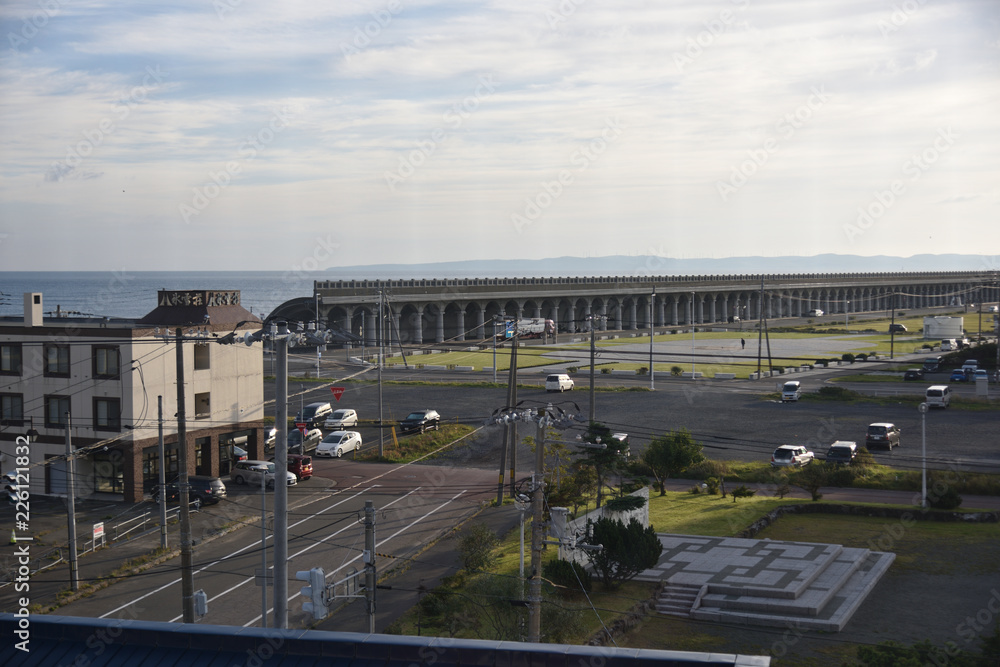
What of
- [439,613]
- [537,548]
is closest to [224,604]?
[439,613]

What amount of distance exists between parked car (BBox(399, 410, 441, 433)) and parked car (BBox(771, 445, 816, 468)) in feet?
58.9

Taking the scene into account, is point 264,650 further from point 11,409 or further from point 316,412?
point 316,412

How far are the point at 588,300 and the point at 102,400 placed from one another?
92.9 metres

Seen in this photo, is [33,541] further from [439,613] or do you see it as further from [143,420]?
[439,613]

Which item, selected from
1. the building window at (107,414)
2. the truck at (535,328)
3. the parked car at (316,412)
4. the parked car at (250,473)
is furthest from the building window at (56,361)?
the truck at (535,328)

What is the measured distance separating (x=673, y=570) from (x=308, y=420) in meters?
28.4

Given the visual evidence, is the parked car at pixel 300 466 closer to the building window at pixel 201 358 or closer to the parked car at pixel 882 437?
the building window at pixel 201 358

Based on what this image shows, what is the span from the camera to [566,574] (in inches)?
888

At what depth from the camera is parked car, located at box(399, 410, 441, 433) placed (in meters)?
45.3

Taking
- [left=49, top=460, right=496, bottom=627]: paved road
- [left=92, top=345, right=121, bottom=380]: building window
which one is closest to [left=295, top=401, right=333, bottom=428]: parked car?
[left=49, top=460, right=496, bottom=627]: paved road

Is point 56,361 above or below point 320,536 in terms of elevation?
above

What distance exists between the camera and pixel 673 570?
2417 centimetres

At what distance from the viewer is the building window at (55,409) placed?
3471 centimetres

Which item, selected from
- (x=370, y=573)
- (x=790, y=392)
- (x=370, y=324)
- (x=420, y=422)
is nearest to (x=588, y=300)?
(x=370, y=324)
